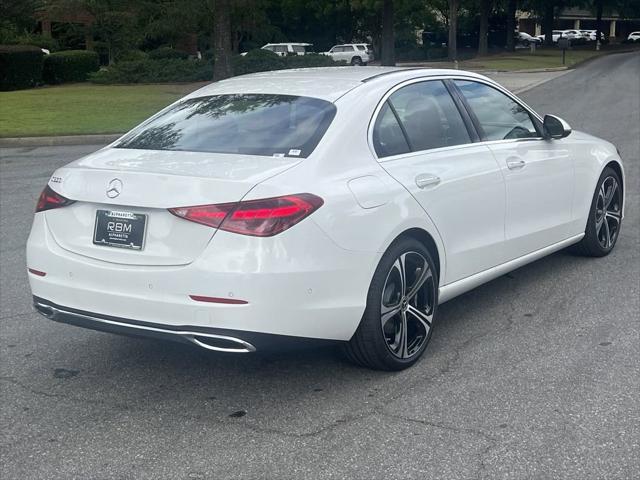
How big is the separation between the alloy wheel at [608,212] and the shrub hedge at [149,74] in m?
29.1

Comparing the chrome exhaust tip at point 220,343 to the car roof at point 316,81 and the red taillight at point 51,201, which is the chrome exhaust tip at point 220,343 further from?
the car roof at point 316,81

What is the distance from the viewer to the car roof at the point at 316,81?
5.33 meters

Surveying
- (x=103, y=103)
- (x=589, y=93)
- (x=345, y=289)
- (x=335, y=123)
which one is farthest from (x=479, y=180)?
(x=589, y=93)

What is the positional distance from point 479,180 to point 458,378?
1.36 m

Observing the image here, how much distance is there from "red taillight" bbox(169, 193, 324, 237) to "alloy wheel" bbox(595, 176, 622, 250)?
12.9ft

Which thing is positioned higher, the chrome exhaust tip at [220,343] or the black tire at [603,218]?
the chrome exhaust tip at [220,343]

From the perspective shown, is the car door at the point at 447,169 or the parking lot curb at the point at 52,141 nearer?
the car door at the point at 447,169

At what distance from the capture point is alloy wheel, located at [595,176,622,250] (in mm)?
7465

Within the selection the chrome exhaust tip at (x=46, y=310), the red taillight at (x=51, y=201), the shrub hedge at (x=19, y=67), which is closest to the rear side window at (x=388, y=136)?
the red taillight at (x=51, y=201)

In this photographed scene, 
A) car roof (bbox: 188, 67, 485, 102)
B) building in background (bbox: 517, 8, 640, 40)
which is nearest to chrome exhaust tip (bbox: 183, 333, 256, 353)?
car roof (bbox: 188, 67, 485, 102)

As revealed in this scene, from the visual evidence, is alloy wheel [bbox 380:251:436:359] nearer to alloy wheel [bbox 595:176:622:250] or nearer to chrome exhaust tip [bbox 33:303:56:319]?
chrome exhaust tip [bbox 33:303:56:319]

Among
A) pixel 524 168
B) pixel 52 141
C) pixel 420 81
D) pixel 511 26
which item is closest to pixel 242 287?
pixel 420 81

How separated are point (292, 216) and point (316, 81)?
1.54 m

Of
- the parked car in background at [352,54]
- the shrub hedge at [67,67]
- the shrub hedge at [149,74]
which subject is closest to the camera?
the shrub hedge at [149,74]
